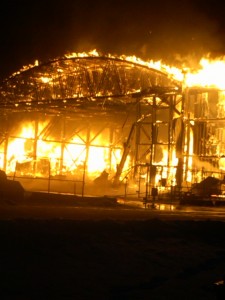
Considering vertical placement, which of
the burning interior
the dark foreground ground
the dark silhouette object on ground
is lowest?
the dark foreground ground

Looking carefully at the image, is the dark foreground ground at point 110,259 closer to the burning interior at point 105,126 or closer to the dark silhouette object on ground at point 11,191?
the dark silhouette object on ground at point 11,191

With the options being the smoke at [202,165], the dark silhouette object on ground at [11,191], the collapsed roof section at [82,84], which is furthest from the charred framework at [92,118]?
the dark silhouette object on ground at [11,191]

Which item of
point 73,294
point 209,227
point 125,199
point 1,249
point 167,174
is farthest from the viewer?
point 167,174

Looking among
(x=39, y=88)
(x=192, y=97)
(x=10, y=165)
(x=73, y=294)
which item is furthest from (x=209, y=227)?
(x=10, y=165)

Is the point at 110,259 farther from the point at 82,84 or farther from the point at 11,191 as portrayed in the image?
the point at 82,84

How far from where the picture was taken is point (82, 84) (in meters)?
38.6

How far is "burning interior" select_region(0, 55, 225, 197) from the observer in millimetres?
33594

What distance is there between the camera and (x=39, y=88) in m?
41.6

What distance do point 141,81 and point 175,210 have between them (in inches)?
496

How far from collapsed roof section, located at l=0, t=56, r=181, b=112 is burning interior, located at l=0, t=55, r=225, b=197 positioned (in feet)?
0.21

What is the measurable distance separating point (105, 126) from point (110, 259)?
3905 centimetres

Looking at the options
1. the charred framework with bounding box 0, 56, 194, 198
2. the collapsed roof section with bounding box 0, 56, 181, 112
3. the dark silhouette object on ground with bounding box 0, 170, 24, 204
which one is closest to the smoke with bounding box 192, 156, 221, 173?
the charred framework with bounding box 0, 56, 194, 198

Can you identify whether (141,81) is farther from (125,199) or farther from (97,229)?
(97,229)

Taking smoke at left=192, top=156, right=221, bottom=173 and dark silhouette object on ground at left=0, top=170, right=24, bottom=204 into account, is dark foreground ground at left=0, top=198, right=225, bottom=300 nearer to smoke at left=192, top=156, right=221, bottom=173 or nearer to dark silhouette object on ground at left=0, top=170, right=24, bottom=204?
dark silhouette object on ground at left=0, top=170, right=24, bottom=204
